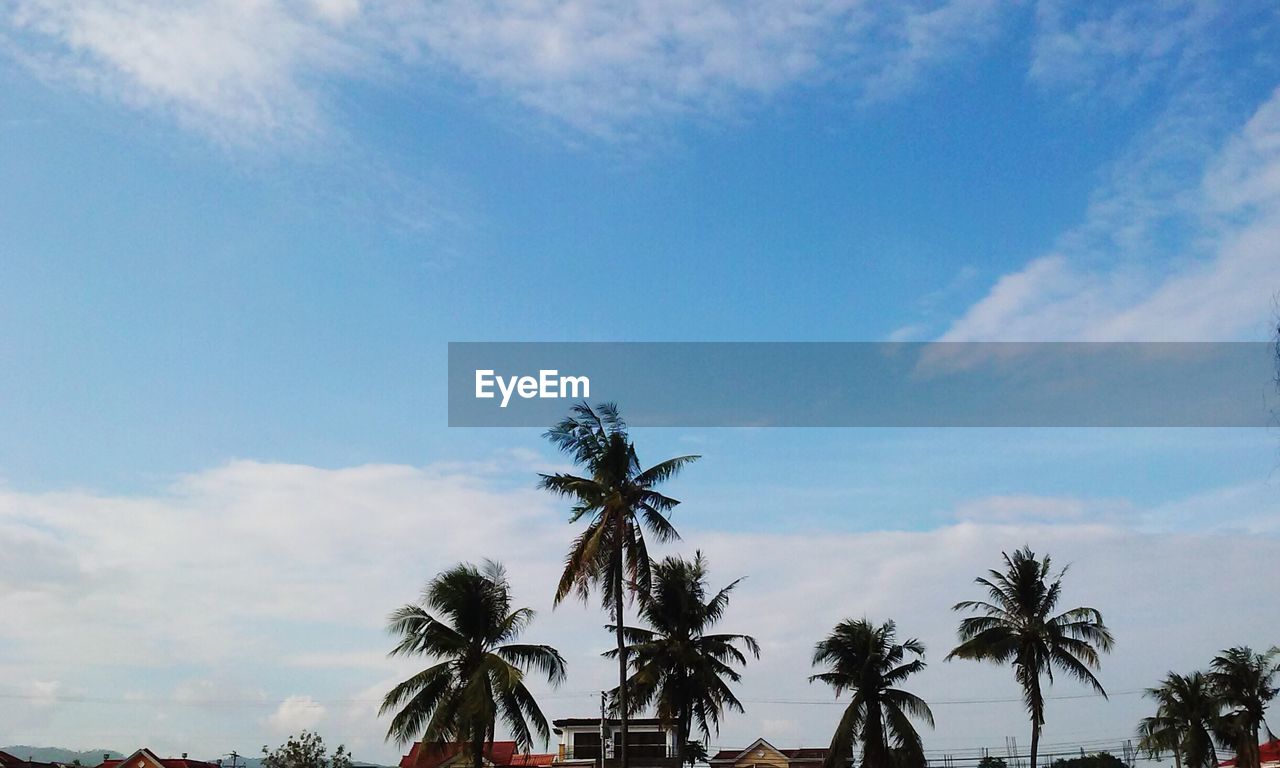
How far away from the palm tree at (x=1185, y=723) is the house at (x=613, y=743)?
35.5 meters

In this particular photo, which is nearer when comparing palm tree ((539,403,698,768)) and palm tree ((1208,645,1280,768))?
palm tree ((539,403,698,768))

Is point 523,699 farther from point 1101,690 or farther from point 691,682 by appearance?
point 1101,690

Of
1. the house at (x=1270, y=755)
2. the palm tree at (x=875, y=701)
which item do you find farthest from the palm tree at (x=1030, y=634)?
the house at (x=1270, y=755)

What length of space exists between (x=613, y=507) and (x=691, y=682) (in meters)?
12.3

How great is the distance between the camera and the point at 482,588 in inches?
1572

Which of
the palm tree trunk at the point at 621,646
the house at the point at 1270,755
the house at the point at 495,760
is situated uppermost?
the palm tree trunk at the point at 621,646

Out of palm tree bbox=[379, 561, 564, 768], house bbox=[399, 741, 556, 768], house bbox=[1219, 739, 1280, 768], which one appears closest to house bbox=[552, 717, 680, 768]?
house bbox=[399, 741, 556, 768]

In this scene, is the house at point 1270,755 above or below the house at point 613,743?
below

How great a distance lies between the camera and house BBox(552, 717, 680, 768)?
59250 mm

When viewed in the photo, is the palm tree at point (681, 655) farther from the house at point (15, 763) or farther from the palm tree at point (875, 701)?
the house at point (15, 763)

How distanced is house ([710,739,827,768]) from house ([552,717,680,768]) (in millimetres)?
6070

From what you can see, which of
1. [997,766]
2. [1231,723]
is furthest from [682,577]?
[997,766]

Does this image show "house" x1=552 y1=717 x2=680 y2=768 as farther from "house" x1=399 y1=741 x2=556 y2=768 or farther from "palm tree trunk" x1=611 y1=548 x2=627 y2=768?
"palm tree trunk" x1=611 y1=548 x2=627 y2=768

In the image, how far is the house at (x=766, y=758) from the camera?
6450 cm
